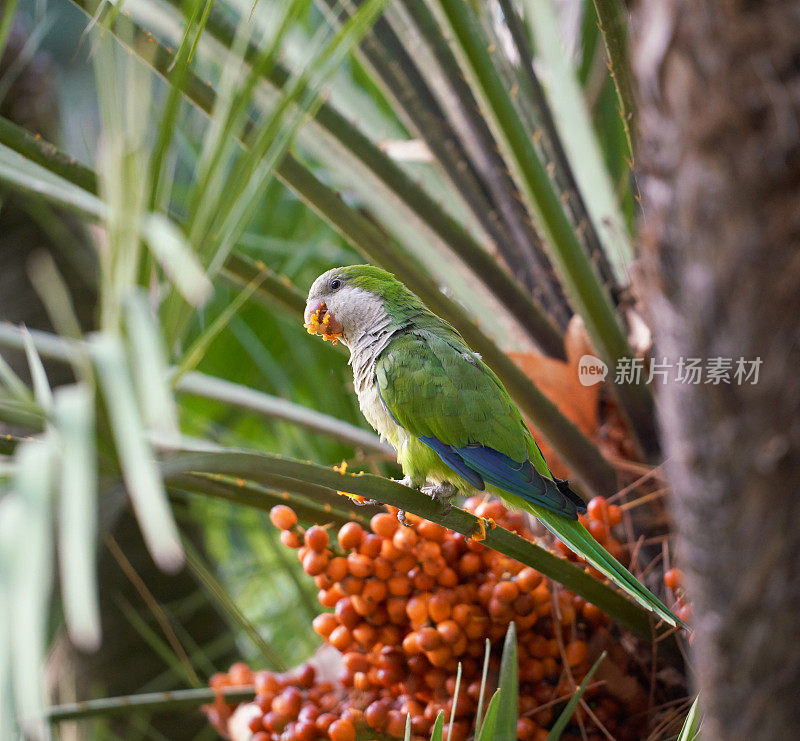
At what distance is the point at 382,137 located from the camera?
1.95 m

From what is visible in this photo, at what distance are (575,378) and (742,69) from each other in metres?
1.02

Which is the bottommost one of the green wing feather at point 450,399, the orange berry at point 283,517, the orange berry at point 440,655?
the orange berry at point 440,655

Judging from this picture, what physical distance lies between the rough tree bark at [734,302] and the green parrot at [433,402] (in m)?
0.61

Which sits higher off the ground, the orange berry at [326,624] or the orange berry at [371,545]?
the orange berry at [371,545]

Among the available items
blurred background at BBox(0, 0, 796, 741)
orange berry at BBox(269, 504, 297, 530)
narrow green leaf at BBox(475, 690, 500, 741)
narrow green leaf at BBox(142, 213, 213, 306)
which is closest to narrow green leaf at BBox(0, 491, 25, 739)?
blurred background at BBox(0, 0, 796, 741)

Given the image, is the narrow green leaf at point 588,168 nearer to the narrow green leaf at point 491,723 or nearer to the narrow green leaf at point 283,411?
the narrow green leaf at point 283,411

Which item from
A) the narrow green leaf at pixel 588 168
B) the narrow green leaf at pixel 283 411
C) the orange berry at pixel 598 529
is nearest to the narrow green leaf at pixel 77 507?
the orange berry at pixel 598 529

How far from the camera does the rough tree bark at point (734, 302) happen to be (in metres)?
0.48

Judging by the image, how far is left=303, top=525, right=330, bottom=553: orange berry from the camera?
3.72ft

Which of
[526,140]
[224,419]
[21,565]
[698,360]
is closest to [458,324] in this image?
[526,140]

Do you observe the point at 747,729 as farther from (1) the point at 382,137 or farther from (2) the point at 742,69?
(1) the point at 382,137

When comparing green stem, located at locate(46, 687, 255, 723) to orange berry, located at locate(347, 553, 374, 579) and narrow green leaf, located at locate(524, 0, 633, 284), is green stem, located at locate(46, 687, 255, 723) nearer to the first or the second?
orange berry, located at locate(347, 553, 374, 579)

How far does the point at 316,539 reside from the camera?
113 centimetres

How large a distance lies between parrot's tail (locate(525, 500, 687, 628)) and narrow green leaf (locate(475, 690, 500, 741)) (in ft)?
0.87
